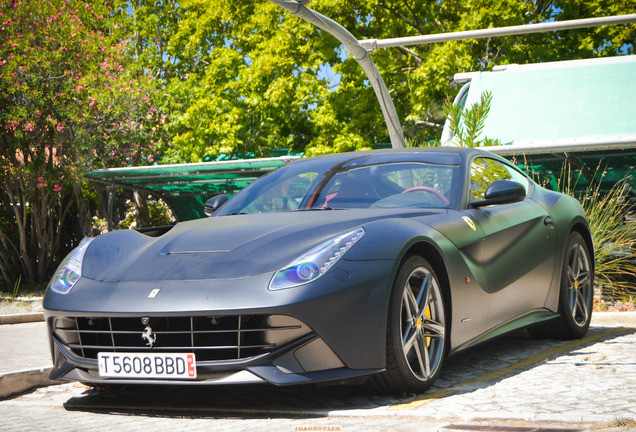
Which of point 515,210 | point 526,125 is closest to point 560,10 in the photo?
point 526,125

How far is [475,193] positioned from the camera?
226 inches

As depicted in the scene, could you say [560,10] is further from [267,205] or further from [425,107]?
[267,205]

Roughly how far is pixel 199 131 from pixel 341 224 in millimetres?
26830

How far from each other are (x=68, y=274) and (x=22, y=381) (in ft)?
3.55

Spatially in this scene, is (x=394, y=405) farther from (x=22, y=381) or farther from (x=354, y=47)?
(x=354, y=47)

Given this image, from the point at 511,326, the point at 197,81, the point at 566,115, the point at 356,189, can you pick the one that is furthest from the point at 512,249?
the point at 197,81

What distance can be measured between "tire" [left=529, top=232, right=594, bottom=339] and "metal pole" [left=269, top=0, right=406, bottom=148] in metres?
5.47

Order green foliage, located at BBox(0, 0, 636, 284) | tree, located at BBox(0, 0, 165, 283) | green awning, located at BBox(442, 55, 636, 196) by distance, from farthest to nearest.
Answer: green foliage, located at BBox(0, 0, 636, 284) < tree, located at BBox(0, 0, 165, 283) < green awning, located at BBox(442, 55, 636, 196)

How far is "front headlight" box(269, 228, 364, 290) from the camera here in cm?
408

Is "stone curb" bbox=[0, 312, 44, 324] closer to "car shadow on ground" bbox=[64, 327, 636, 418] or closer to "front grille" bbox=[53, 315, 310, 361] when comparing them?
"car shadow on ground" bbox=[64, 327, 636, 418]

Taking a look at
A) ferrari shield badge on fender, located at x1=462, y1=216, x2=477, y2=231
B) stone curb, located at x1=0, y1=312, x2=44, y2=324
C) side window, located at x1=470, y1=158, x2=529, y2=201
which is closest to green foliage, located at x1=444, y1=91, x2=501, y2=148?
side window, located at x1=470, y1=158, x2=529, y2=201

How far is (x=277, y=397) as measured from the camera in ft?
15.5

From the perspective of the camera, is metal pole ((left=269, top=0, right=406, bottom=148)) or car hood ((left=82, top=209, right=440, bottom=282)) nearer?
car hood ((left=82, top=209, right=440, bottom=282))

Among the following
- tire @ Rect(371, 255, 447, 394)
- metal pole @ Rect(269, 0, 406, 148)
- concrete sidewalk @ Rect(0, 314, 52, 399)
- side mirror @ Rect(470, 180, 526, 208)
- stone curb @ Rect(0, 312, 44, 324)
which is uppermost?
metal pole @ Rect(269, 0, 406, 148)
